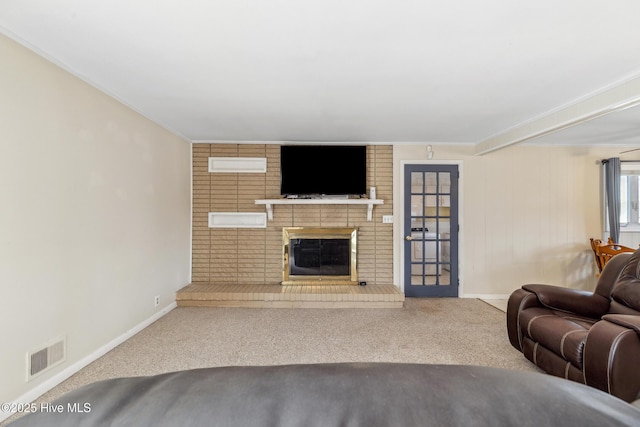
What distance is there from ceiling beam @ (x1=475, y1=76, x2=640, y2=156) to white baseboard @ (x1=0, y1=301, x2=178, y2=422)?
15.7 ft

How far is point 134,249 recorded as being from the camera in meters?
2.97

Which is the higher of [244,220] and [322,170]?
[322,170]

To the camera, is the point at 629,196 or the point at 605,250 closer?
the point at 605,250

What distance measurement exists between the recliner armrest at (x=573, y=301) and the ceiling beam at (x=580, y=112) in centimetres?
157

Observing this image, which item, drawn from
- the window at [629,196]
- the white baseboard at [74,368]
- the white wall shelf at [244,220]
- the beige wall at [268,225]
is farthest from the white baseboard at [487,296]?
the white baseboard at [74,368]

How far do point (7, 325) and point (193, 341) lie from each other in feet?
4.61

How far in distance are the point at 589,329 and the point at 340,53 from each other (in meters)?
2.51

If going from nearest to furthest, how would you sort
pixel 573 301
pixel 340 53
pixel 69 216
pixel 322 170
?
pixel 340 53 → pixel 69 216 → pixel 573 301 → pixel 322 170

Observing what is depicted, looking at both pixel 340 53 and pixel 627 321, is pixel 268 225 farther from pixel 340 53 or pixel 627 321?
pixel 627 321

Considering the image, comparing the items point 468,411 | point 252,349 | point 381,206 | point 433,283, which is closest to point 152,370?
point 252,349

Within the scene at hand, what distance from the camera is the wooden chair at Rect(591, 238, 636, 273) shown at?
3828 millimetres

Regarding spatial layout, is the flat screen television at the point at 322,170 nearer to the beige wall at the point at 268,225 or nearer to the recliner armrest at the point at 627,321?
the beige wall at the point at 268,225

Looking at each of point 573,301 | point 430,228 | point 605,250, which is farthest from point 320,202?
point 605,250

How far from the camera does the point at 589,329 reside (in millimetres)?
1943
